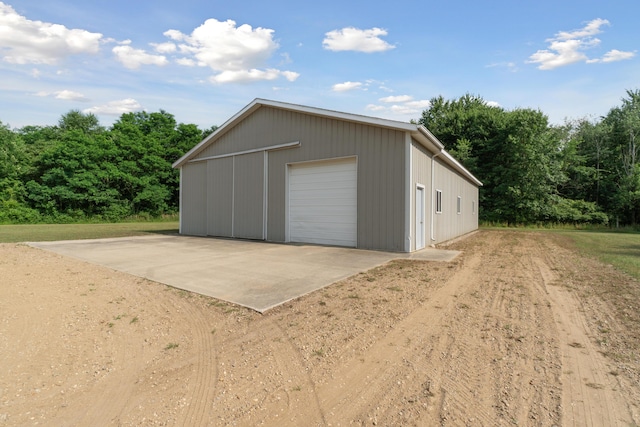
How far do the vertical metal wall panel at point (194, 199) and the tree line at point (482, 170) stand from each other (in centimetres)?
1608

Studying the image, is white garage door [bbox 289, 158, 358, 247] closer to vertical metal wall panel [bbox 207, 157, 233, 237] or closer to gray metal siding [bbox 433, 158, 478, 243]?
vertical metal wall panel [bbox 207, 157, 233, 237]

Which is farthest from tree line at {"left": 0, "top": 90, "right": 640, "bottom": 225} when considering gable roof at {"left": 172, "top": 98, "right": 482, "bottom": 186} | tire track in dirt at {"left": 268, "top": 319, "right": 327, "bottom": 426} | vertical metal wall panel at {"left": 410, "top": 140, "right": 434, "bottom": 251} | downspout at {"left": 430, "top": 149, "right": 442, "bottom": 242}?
tire track in dirt at {"left": 268, "top": 319, "right": 327, "bottom": 426}

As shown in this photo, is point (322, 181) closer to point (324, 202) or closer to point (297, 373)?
point (324, 202)

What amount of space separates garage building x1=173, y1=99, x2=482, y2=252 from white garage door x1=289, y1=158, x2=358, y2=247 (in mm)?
34

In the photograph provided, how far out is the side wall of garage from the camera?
31.4 ft

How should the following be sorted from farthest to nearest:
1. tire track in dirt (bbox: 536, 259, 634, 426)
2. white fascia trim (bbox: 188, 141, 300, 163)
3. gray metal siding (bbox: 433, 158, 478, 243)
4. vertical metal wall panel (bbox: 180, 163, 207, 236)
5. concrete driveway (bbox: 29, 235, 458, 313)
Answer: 1. vertical metal wall panel (bbox: 180, 163, 207, 236)
2. gray metal siding (bbox: 433, 158, 478, 243)
3. white fascia trim (bbox: 188, 141, 300, 163)
4. concrete driveway (bbox: 29, 235, 458, 313)
5. tire track in dirt (bbox: 536, 259, 634, 426)

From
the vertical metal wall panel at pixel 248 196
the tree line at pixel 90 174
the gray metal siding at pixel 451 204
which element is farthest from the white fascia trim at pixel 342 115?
the tree line at pixel 90 174

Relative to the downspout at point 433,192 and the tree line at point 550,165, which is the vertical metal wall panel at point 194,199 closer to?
the downspout at point 433,192

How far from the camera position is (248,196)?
13.3 meters

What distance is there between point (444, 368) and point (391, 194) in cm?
708

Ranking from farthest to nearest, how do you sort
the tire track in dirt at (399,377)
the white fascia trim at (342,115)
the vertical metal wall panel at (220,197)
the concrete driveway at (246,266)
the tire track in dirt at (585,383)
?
the vertical metal wall panel at (220,197) < the white fascia trim at (342,115) < the concrete driveway at (246,266) < the tire track in dirt at (399,377) < the tire track in dirt at (585,383)

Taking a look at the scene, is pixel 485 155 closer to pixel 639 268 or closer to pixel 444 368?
pixel 639 268

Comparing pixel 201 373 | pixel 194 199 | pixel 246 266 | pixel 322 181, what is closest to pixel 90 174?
pixel 194 199

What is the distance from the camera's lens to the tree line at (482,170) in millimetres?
26156
